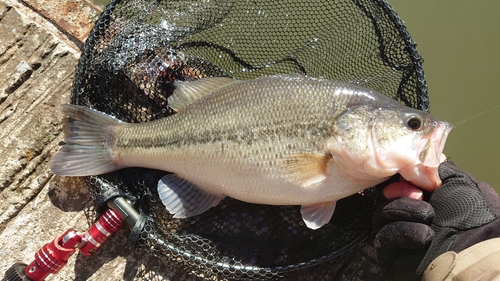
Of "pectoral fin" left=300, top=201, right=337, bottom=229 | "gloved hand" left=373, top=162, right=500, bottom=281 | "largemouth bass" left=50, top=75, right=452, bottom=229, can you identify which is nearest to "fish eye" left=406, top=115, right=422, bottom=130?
"largemouth bass" left=50, top=75, right=452, bottom=229

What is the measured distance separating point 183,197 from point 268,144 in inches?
24.4

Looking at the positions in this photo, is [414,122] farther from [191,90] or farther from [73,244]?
[73,244]

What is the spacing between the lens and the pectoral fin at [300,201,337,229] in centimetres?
232

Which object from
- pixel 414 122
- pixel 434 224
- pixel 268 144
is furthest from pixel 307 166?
pixel 434 224

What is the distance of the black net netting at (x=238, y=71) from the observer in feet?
8.13

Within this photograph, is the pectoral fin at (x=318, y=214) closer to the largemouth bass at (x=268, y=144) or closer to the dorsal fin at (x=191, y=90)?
the largemouth bass at (x=268, y=144)

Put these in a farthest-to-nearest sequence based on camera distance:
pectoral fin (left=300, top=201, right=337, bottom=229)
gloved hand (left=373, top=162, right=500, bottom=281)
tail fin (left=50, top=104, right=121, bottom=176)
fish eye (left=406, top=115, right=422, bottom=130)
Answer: tail fin (left=50, top=104, right=121, bottom=176) < pectoral fin (left=300, top=201, right=337, bottom=229) < fish eye (left=406, top=115, right=422, bottom=130) < gloved hand (left=373, top=162, right=500, bottom=281)

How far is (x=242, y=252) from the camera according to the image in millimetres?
2512

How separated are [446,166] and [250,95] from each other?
1.16 metres

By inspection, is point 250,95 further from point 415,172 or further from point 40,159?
point 40,159

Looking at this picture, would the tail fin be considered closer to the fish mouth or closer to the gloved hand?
the gloved hand

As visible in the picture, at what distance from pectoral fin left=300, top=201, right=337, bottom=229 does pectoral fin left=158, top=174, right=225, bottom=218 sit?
51 centimetres

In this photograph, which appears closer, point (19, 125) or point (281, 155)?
point (281, 155)

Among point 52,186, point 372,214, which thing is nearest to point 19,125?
point 52,186
